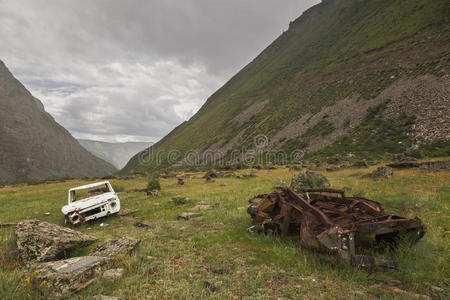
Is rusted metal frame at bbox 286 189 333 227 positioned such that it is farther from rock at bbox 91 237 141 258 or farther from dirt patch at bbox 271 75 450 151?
dirt patch at bbox 271 75 450 151

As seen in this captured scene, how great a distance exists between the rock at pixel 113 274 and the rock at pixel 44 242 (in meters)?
1.80

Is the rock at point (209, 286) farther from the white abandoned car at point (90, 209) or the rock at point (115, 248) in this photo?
the white abandoned car at point (90, 209)

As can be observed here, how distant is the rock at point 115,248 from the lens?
4637 millimetres

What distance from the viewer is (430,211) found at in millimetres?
7152

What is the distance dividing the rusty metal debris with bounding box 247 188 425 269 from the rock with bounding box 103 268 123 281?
386 centimetres

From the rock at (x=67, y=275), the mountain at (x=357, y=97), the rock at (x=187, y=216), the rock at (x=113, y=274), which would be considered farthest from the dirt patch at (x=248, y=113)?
the rock at (x=67, y=275)

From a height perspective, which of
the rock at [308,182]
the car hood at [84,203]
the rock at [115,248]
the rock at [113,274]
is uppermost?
the rock at [308,182]

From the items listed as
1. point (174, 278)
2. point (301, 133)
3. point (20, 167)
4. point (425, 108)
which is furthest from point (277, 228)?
point (20, 167)

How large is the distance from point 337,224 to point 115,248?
16.6 ft

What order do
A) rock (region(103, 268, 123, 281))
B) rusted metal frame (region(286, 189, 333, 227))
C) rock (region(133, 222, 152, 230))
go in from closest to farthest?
rock (region(103, 268, 123, 281)) < rusted metal frame (region(286, 189, 333, 227)) < rock (region(133, 222, 152, 230))

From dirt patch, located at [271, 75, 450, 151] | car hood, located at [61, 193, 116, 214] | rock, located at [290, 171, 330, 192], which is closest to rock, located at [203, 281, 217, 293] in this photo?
car hood, located at [61, 193, 116, 214]

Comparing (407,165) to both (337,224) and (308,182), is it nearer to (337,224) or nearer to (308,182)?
(308,182)

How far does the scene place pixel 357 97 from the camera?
47562 millimetres

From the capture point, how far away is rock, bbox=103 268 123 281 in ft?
12.7
